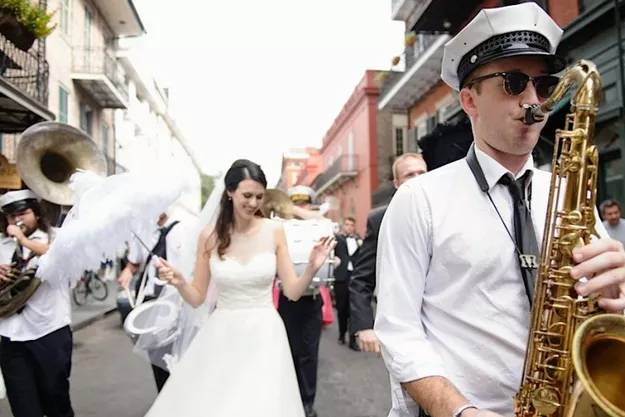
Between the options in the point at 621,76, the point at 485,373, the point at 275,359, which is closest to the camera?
the point at 485,373

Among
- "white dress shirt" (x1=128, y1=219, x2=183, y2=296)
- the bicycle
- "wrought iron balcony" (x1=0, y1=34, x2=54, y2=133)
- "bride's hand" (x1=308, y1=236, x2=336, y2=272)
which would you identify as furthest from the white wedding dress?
the bicycle

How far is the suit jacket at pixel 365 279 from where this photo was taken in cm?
385

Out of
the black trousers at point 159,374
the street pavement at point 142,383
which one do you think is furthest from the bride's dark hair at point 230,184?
the street pavement at point 142,383

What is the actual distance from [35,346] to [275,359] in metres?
1.67

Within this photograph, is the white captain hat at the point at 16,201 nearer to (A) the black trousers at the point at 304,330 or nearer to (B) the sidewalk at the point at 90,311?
(A) the black trousers at the point at 304,330

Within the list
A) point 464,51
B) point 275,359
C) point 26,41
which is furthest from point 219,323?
point 26,41

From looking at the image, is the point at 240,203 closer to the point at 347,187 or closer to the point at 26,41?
the point at 26,41

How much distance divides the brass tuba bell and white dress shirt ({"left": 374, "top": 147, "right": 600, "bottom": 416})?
381 centimetres

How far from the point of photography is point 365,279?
4172 mm

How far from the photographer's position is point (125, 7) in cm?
2278

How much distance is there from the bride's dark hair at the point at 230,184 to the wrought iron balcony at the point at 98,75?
18.4 metres

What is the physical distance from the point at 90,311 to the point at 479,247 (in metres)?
13.3

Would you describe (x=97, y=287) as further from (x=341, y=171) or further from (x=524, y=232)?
(x=524, y=232)

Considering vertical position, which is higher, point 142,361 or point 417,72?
point 417,72
